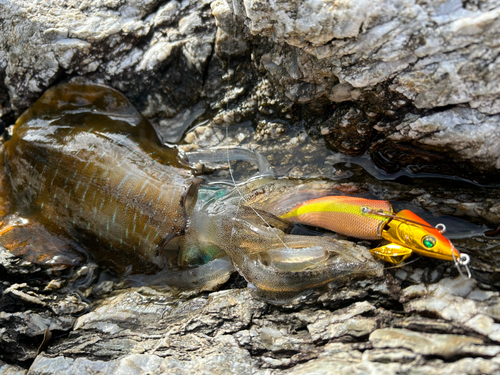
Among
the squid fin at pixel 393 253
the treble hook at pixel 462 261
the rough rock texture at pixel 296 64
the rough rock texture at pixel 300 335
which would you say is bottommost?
the rough rock texture at pixel 300 335

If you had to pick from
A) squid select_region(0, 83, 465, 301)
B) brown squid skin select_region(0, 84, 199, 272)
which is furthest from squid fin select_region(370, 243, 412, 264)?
brown squid skin select_region(0, 84, 199, 272)

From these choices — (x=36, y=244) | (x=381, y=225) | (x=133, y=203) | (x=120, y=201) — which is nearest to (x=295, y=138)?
(x=381, y=225)

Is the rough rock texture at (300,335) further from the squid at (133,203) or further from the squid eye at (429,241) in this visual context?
the squid at (133,203)

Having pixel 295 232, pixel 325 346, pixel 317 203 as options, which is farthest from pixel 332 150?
pixel 325 346

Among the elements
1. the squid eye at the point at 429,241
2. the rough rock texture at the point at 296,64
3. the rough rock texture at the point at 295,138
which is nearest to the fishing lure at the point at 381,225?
the squid eye at the point at 429,241

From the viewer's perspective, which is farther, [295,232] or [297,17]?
[295,232]

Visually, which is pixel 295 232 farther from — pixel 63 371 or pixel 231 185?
pixel 63 371
